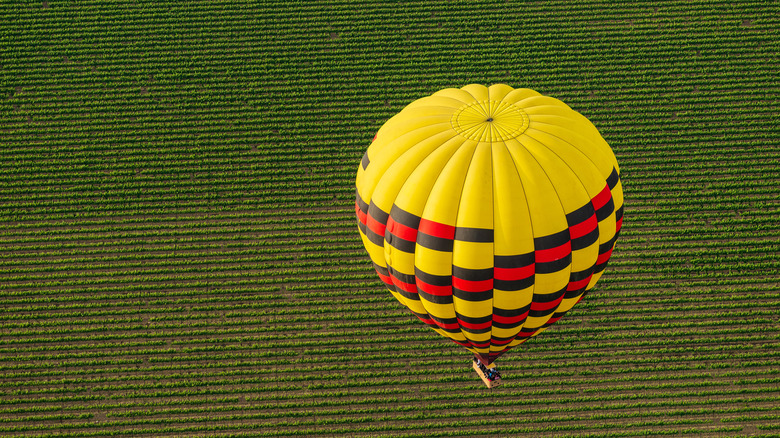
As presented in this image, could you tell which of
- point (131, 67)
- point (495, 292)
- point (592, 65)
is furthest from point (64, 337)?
point (592, 65)

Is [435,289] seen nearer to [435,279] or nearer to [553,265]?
[435,279]

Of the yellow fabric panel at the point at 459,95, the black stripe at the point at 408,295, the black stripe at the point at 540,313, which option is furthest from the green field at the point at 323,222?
the yellow fabric panel at the point at 459,95

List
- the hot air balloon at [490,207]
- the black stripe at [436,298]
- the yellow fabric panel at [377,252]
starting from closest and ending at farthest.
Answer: the hot air balloon at [490,207]
the black stripe at [436,298]
the yellow fabric panel at [377,252]

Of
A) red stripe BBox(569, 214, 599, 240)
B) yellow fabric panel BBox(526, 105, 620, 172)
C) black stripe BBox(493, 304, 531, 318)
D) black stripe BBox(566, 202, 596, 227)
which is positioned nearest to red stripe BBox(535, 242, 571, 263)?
red stripe BBox(569, 214, 599, 240)

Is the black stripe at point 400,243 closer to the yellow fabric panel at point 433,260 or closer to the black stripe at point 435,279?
the yellow fabric panel at point 433,260

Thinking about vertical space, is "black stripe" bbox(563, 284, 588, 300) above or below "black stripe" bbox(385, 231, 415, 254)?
below

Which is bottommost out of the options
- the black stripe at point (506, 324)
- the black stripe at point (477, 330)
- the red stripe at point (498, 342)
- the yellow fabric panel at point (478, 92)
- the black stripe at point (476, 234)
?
the red stripe at point (498, 342)

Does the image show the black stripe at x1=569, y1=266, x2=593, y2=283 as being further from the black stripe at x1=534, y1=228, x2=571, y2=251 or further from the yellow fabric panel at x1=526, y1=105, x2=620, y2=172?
the yellow fabric panel at x1=526, y1=105, x2=620, y2=172
